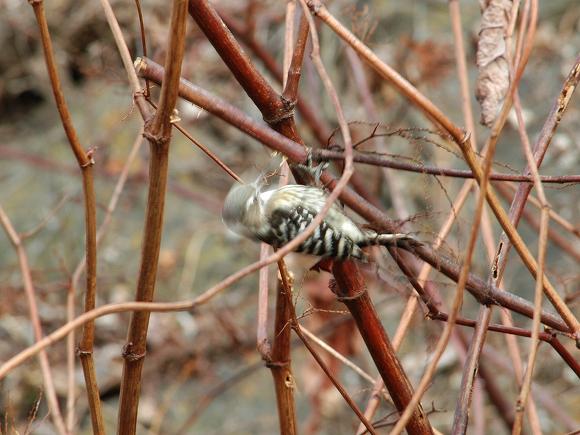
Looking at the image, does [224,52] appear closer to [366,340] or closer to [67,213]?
[366,340]

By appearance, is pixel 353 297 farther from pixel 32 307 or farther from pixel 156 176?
pixel 32 307

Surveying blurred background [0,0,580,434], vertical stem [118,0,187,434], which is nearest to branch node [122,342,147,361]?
vertical stem [118,0,187,434]

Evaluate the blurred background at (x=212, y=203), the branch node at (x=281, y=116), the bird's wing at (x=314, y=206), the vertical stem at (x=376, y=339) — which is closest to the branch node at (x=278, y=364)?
the vertical stem at (x=376, y=339)

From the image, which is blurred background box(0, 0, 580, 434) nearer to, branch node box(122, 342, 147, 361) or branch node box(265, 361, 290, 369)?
branch node box(265, 361, 290, 369)

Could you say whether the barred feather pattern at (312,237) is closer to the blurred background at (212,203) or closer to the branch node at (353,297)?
the branch node at (353,297)

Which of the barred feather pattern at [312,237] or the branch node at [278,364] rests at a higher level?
the barred feather pattern at [312,237]

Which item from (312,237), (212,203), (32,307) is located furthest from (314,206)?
(212,203)

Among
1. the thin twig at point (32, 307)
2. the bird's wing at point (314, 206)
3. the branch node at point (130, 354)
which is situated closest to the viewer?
the branch node at point (130, 354)
